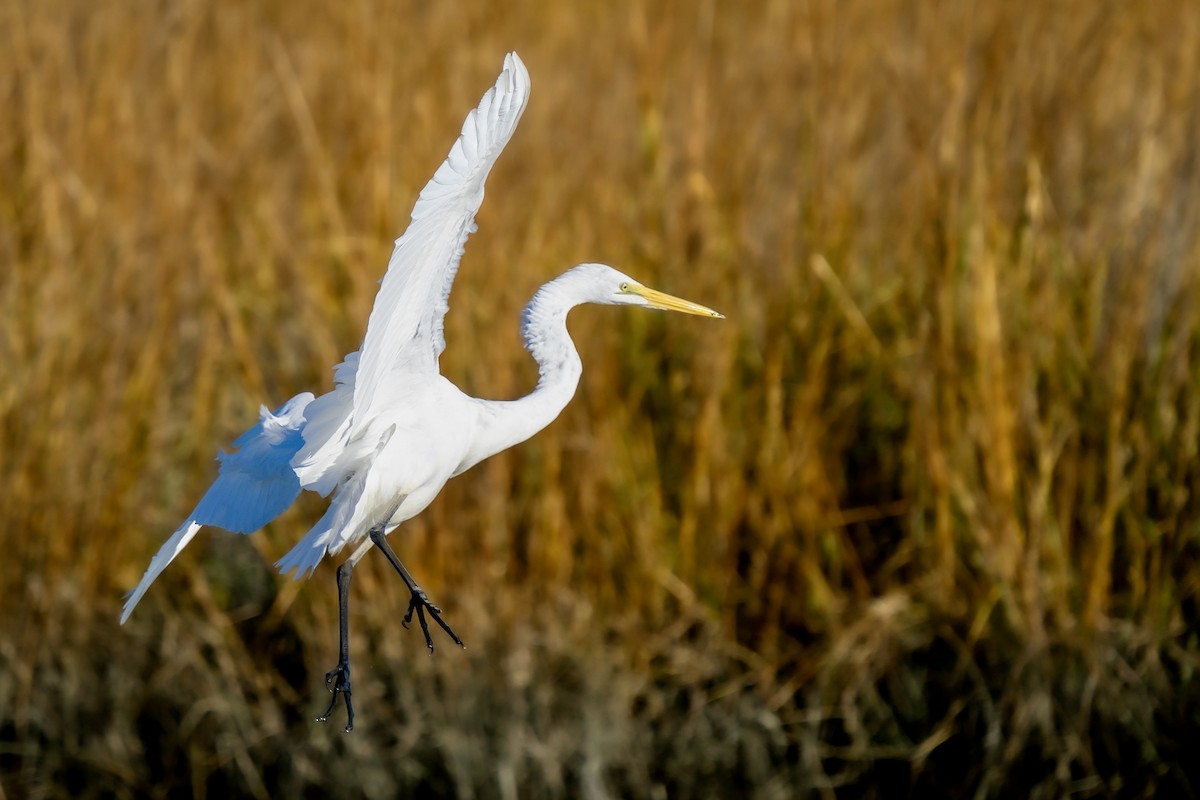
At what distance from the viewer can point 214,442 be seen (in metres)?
3.60

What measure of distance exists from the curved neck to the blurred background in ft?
4.65

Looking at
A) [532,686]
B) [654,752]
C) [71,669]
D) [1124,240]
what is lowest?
[654,752]

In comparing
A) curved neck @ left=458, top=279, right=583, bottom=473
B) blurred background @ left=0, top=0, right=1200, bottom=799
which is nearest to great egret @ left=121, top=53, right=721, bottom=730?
curved neck @ left=458, top=279, right=583, bottom=473

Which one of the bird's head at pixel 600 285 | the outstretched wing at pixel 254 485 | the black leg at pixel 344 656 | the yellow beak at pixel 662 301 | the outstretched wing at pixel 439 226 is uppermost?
the outstretched wing at pixel 439 226

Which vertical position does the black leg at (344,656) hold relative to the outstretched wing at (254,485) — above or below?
below

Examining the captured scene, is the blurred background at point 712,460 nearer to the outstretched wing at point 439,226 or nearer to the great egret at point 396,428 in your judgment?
the great egret at point 396,428

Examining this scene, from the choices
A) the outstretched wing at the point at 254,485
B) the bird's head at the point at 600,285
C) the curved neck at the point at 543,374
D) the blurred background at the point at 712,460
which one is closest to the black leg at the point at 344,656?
the outstretched wing at the point at 254,485

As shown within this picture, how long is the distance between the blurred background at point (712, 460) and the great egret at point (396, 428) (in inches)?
55.1

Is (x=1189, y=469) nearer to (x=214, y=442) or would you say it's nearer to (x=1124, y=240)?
(x=1124, y=240)

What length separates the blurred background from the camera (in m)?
3.14

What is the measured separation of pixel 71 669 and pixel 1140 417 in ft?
7.16

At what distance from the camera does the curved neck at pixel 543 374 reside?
1.78m

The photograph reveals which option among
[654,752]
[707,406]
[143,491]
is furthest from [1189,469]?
[143,491]

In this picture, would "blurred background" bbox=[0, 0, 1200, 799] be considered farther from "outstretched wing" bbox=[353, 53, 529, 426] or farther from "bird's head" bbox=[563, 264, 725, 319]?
"outstretched wing" bbox=[353, 53, 529, 426]
